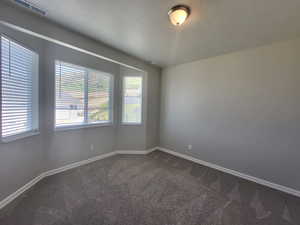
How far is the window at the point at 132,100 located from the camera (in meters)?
3.92

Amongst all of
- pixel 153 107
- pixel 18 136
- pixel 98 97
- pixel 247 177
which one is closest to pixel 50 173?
pixel 18 136

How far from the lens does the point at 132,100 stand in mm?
3951

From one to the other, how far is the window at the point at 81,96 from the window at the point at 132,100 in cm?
43

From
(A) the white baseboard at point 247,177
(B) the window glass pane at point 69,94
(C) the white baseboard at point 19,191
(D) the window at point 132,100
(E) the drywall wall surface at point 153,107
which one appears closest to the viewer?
(C) the white baseboard at point 19,191

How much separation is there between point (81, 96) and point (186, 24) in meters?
2.68

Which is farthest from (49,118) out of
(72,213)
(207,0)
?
(207,0)

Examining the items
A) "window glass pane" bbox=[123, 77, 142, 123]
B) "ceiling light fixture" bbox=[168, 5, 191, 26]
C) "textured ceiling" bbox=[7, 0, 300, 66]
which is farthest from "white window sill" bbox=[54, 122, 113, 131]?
"ceiling light fixture" bbox=[168, 5, 191, 26]

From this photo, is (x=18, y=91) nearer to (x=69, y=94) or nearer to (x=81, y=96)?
(x=69, y=94)

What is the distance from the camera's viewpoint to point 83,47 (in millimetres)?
2400

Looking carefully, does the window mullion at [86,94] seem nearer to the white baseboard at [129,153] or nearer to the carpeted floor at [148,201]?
the white baseboard at [129,153]

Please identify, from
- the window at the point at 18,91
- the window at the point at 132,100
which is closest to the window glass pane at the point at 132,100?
the window at the point at 132,100

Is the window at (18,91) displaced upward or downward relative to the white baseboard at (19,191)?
upward

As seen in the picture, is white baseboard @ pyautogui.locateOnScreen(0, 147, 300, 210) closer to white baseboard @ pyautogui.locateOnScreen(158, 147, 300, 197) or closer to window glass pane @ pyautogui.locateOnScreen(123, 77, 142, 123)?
white baseboard @ pyautogui.locateOnScreen(158, 147, 300, 197)

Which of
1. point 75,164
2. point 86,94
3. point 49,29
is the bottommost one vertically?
point 75,164
